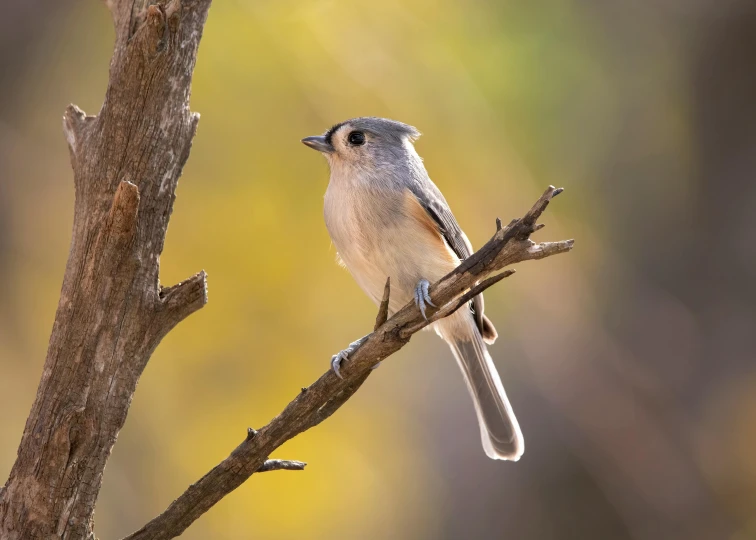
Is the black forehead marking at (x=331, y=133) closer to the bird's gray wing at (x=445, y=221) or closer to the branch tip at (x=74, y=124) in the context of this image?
the bird's gray wing at (x=445, y=221)

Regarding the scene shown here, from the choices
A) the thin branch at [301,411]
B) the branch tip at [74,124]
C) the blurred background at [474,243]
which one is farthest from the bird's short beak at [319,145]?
the blurred background at [474,243]

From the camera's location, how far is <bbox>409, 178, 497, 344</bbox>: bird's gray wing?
2.84 meters

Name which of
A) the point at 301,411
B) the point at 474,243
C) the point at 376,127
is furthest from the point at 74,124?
the point at 474,243

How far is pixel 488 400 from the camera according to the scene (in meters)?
3.15

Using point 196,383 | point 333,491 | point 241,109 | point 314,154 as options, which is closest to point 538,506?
point 333,491

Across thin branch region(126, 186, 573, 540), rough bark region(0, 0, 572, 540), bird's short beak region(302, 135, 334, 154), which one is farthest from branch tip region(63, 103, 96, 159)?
bird's short beak region(302, 135, 334, 154)

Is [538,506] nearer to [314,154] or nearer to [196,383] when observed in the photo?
[196,383]

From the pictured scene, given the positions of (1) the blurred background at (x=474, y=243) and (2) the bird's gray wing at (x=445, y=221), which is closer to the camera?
(2) the bird's gray wing at (x=445, y=221)

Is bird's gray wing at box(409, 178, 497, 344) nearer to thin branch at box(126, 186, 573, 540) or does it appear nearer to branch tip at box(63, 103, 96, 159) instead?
thin branch at box(126, 186, 573, 540)

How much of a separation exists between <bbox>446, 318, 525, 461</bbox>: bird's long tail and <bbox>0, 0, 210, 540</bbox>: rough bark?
1.40 m

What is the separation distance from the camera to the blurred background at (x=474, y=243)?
183 inches

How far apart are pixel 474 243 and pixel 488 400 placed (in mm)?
1932

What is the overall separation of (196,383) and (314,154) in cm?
159

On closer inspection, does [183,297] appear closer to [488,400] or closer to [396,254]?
[396,254]
